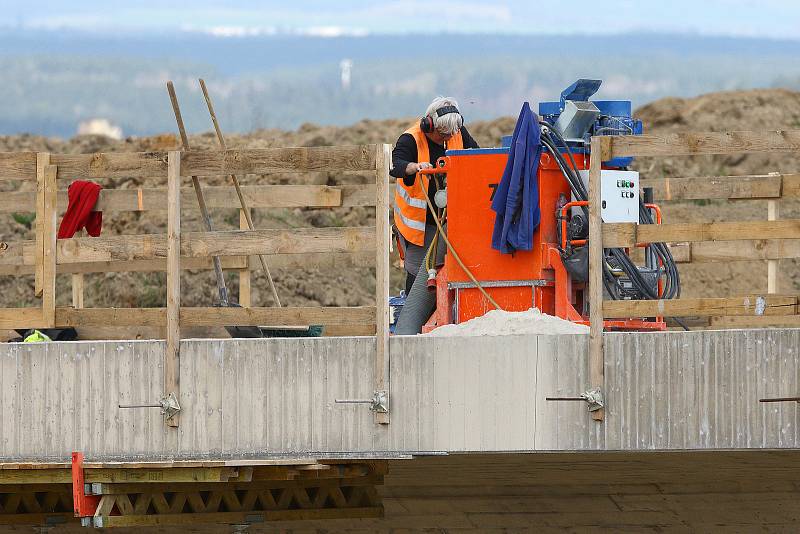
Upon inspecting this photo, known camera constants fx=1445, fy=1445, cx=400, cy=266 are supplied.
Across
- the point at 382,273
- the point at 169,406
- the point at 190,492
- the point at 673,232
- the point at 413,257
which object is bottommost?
the point at 190,492

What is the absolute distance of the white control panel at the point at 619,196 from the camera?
28.5 ft

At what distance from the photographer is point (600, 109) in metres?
9.97

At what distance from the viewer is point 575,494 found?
11211 millimetres

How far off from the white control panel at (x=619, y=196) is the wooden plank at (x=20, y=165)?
3.62m

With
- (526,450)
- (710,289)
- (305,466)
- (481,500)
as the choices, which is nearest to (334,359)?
(305,466)

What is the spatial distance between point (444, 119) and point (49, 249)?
2.90 meters

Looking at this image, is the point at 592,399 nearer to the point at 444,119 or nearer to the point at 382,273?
the point at 382,273

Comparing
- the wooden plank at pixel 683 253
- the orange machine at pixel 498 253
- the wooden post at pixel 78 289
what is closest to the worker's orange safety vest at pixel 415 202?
the orange machine at pixel 498 253

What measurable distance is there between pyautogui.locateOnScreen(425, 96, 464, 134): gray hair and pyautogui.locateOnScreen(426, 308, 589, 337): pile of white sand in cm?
179

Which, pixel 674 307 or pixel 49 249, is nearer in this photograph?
pixel 674 307

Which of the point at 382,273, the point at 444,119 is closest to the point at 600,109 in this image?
the point at 444,119

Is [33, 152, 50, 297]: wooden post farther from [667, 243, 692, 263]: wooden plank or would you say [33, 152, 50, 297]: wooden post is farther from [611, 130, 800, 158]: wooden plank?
[667, 243, 692, 263]: wooden plank

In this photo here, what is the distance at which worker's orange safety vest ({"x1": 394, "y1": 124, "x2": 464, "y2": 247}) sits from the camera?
10188 mm

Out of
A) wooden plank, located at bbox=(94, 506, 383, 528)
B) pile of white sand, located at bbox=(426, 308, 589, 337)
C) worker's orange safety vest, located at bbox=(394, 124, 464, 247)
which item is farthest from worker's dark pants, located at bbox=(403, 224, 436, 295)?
wooden plank, located at bbox=(94, 506, 383, 528)
